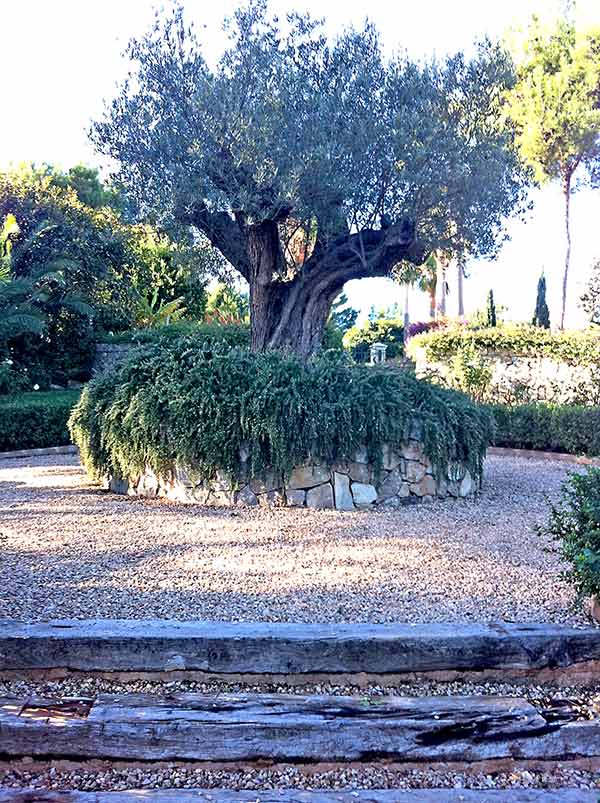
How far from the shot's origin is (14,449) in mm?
11828

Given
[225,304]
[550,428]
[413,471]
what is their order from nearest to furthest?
[413,471], [550,428], [225,304]

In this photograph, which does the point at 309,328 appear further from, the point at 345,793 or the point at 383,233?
the point at 345,793

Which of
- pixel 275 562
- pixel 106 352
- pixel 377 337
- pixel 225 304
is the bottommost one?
pixel 275 562

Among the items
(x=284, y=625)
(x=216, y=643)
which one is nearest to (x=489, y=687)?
A: (x=284, y=625)

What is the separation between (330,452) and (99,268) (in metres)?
11.8

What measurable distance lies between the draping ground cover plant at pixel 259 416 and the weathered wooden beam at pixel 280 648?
11.0 ft

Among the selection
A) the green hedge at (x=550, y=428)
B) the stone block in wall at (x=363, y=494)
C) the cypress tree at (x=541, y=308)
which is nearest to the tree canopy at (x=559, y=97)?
the cypress tree at (x=541, y=308)

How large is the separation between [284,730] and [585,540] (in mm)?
1743

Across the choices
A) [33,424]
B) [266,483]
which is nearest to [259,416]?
[266,483]

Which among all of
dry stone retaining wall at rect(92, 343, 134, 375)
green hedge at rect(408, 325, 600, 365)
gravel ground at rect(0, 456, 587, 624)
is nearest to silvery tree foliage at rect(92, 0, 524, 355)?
gravel ground at rect(0, 456, 587, 624)

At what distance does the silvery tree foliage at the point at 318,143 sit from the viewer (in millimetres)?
8188

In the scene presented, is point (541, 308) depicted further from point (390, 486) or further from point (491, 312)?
point (390, 486)

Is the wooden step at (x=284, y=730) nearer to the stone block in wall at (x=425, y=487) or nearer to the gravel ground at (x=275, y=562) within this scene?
the gravel ground at (x=275, y=562)

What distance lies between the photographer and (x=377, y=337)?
28.2 m
